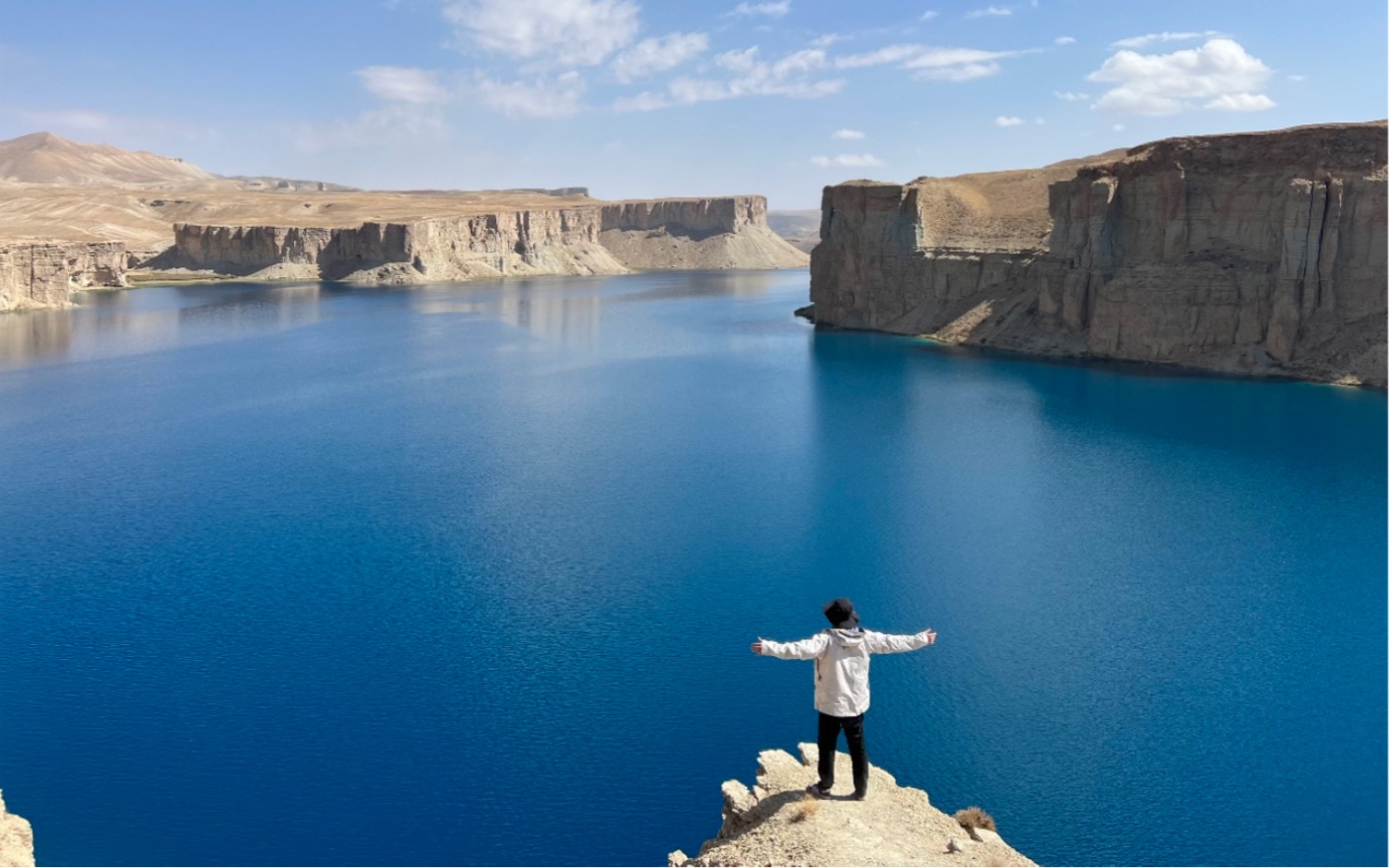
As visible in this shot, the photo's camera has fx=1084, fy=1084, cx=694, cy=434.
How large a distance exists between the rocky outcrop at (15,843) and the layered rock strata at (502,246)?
12174cm

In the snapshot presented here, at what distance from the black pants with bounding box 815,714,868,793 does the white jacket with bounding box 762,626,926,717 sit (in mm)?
137

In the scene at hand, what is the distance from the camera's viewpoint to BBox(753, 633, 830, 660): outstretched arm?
952 cm

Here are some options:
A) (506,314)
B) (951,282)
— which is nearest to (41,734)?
(951,282)

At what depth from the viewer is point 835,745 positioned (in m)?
10.8

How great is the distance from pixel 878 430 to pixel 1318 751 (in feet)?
84.4

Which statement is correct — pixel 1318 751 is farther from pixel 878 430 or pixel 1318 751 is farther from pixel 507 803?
pixel 878 430

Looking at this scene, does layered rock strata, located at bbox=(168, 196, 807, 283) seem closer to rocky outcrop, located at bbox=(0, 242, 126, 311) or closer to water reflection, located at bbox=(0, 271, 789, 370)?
water reflection, located at bbox=(0, 271, 789, 370)

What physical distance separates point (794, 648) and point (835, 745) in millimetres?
1553

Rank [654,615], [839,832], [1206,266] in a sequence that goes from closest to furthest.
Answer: [839,832]
[654,615]
[1206,266]

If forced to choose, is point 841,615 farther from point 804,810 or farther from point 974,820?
point 974,820

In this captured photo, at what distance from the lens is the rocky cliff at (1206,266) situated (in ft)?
168

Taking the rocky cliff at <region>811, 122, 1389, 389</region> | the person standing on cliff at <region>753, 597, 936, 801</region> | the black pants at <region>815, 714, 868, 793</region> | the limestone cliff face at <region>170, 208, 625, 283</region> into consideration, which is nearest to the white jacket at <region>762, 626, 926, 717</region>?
the person standing on cliff at <region>753, 597, 936, 801</region>

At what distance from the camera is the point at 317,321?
8438 centimetres

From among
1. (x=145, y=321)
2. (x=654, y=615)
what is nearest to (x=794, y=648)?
(x=654, y=615)
